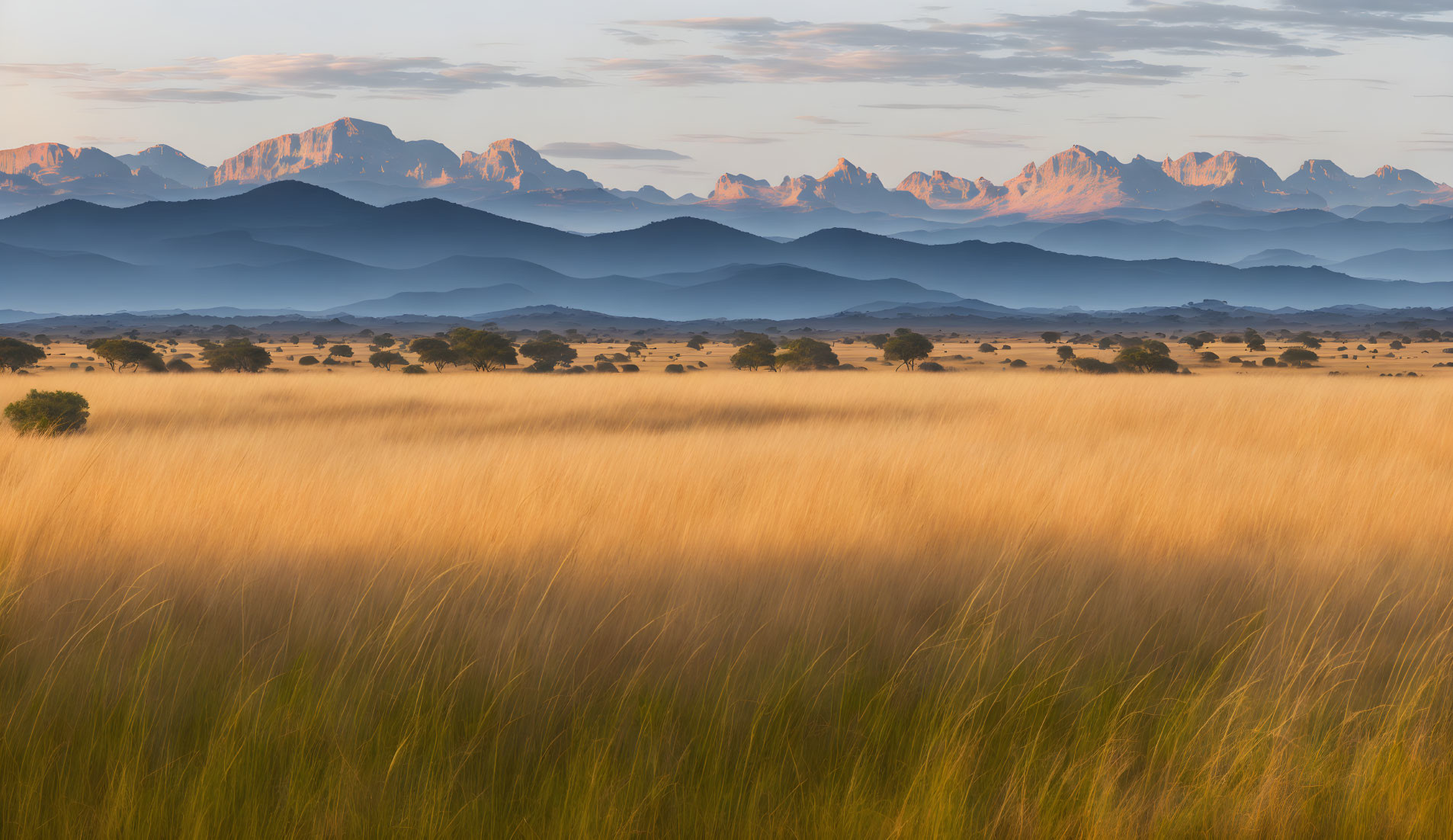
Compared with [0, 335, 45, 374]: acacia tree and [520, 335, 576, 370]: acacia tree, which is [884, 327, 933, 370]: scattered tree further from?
[0, 335, 45, 374]: acacia tree

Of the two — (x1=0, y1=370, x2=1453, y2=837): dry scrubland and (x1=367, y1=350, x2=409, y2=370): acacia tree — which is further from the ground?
(x1=0, y1=370, x2=1453, y2=837): dry scrubland

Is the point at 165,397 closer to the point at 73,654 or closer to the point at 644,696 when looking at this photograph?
the point at 73,654

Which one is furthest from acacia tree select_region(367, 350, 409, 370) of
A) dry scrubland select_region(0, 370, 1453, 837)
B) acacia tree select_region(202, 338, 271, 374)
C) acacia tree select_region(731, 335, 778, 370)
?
dry scrubland select_region(0, 370, 1453, 837)

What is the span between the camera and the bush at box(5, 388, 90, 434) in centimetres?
1491

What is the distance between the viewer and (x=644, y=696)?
397 centimetres

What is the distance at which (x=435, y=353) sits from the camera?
168ft

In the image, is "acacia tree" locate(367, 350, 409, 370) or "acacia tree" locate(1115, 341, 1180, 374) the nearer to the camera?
"acacia tree" locate(1115, 341, 1180, 374)

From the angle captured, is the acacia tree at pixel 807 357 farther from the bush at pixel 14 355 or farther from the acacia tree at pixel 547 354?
the bush at pixel 14 355

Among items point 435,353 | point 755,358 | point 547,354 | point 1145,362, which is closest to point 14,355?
point 435,353

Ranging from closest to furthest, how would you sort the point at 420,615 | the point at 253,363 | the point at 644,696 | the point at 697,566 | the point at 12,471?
the point at 644,696 < the point at 420,615 < the point at 697,566 < the point at 12,471 < the point at 253,363

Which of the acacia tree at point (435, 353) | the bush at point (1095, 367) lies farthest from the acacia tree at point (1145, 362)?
the acacia tree at point (435, 353)

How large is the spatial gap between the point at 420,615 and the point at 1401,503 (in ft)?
24.4

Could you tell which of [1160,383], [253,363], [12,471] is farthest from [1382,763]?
[253,363]

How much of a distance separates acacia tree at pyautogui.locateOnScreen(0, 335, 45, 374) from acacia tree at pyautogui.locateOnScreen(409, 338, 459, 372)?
17283 millimetres
